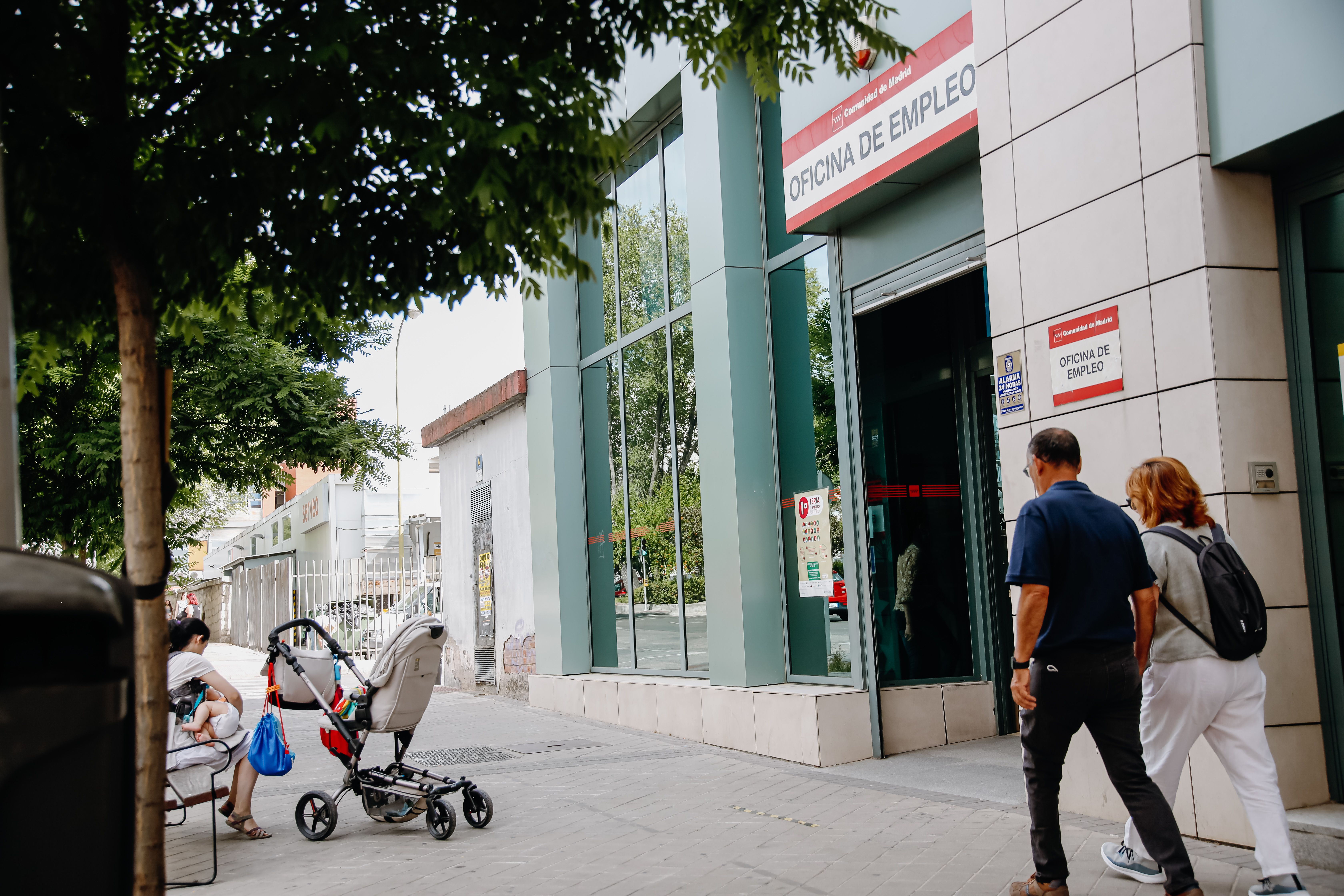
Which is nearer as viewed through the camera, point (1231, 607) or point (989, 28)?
point (1231, 607)

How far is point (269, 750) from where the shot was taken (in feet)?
22.3

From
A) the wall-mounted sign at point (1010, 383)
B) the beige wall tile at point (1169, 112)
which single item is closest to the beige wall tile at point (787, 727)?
the wall-mounted sign at point (1010, 383)

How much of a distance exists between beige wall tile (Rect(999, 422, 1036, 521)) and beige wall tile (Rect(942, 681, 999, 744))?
2.49 metres

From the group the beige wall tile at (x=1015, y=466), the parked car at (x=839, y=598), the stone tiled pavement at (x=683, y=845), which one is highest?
the beige wall tile at (x=1015, y=466)

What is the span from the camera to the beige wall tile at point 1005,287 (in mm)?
6773

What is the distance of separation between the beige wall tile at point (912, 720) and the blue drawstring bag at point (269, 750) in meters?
4.24

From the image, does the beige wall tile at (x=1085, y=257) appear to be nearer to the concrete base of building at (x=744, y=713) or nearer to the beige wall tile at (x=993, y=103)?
the beige wall tile at (x=993, y=103)

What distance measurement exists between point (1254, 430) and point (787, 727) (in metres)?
4.54

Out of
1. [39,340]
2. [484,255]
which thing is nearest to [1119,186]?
[484,255]

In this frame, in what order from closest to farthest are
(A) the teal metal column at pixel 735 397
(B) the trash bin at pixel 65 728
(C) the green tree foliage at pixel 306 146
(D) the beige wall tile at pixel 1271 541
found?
(B) the trash bin at pixel 65 728 < (C) the green tree foliage at pixel 306 146 < (D) the beige wall tile at pixel 1271 541 < (A) the teal metal column at pixel 735 397

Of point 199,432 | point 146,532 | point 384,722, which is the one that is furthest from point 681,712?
point 199,432

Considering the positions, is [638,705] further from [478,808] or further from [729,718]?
[478,808]

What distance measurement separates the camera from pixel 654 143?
1259 centimetres

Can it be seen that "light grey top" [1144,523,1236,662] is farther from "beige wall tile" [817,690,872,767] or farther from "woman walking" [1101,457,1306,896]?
"beige wall tile" [817,690,872,767]
